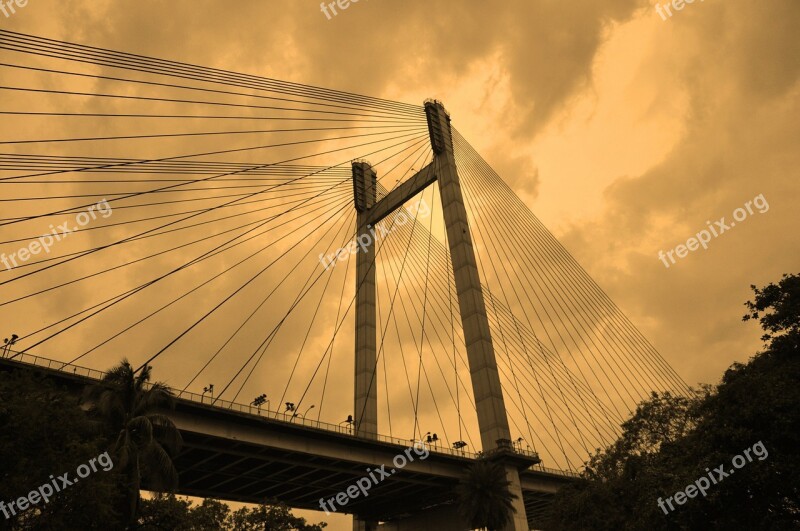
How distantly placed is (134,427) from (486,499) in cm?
2869

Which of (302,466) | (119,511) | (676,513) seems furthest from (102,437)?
(676,513)

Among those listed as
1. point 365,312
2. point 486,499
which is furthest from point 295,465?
point 365,312

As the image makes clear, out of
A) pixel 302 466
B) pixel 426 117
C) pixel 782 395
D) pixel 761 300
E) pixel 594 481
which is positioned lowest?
pixel 782 395

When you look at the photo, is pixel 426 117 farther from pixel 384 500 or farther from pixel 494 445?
pixel 384 500

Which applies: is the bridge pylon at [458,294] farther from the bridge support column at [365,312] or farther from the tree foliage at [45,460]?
the tree foliage at [45,460]

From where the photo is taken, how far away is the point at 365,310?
213 ft

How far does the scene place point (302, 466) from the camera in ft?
162

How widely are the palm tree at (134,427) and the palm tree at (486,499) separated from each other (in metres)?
25.4

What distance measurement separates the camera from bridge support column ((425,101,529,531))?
4959 cm

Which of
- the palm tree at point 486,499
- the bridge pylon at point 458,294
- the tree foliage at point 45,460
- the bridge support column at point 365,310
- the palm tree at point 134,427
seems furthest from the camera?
the bridge support column at point 365,310

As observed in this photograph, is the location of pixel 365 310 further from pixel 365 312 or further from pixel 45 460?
pixel 45 460

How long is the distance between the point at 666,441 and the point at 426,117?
39851 mm

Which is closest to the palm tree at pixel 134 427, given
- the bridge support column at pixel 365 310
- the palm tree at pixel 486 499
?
the palm tree at pixel 486 499

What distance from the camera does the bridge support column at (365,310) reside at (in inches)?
2347
